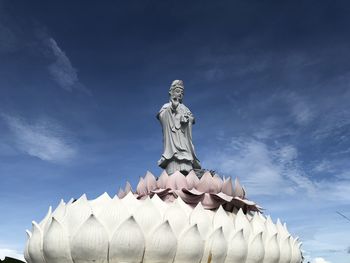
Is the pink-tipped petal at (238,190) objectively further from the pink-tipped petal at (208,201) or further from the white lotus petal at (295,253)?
the white lotus petal at (295,253)

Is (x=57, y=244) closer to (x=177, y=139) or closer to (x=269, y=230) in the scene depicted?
(x=269, y=230)

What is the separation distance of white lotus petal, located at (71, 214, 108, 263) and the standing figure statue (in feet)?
11.2

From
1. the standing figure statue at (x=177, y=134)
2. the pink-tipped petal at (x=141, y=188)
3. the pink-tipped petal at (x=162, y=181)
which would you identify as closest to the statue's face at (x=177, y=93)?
the standing figure statue at (x=177, y=134)

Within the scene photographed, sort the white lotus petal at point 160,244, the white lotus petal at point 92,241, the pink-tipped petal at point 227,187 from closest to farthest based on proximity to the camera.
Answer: the white lotus petal at point 92,241, the white lotus petal at point 160,244, the pink-tipped petal at point 227,187

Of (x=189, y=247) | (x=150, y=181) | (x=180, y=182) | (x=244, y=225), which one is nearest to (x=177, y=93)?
(x=150, y=181)

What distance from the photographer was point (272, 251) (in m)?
6.49

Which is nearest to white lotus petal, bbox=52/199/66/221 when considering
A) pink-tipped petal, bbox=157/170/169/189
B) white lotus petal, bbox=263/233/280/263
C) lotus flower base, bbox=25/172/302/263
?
lotus flower base, bbox=25/172/302/263

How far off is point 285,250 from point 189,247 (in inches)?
79.6

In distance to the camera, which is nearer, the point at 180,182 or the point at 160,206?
the point at 160,206

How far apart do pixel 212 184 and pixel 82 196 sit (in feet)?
7.59

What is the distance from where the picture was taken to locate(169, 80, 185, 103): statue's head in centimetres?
913

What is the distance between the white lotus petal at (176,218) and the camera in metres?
5.72

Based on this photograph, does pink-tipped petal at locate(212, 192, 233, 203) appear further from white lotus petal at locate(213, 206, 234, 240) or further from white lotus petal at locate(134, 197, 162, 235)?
white lotus petal at locate(134, 197, 162, 235)

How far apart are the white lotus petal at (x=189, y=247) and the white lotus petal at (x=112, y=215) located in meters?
0.78
